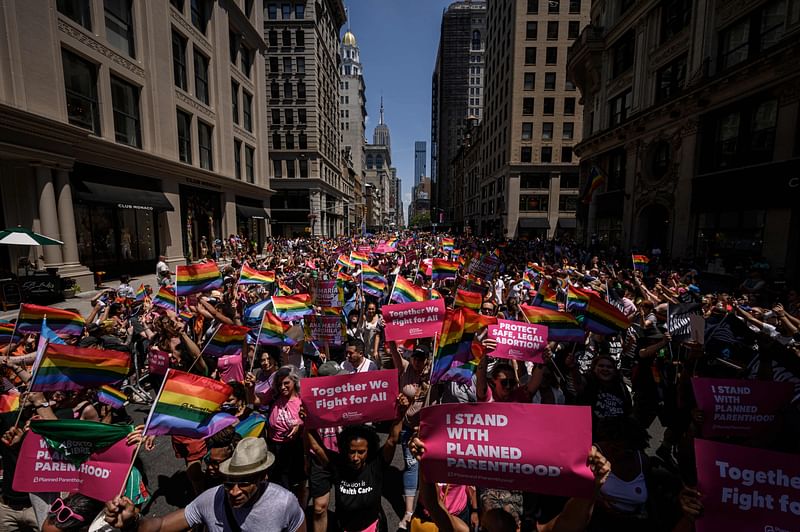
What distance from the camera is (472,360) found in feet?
16.3

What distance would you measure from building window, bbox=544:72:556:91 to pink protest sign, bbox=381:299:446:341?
52.3 m

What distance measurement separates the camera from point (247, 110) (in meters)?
33.0

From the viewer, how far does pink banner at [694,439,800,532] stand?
7.16ft

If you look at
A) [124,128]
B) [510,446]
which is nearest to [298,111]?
[124,128]

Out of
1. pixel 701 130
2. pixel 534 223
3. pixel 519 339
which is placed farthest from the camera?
pixel 534 223

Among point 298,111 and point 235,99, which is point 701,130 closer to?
point 235,99

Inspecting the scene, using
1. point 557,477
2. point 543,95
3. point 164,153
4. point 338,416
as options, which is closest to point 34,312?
point 338,416

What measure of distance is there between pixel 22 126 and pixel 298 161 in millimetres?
37845

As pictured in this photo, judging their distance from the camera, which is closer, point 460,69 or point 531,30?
point 531,30

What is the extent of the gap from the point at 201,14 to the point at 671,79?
31.9 m

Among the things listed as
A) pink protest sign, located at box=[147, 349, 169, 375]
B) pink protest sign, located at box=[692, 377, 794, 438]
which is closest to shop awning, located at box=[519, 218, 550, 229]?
pink protest sign, located at box=[692, 377, 794, 438]

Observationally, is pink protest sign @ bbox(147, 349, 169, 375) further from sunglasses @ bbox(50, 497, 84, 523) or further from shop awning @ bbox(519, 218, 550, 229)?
shop awning @ bbox(519, 218, 550, 229)

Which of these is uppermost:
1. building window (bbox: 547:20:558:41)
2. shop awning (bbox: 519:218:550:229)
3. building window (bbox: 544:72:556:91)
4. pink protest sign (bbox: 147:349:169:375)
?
building window (bbox: 547:20:558:41)

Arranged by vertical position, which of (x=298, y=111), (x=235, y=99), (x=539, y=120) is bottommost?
(x=235, y=99)
